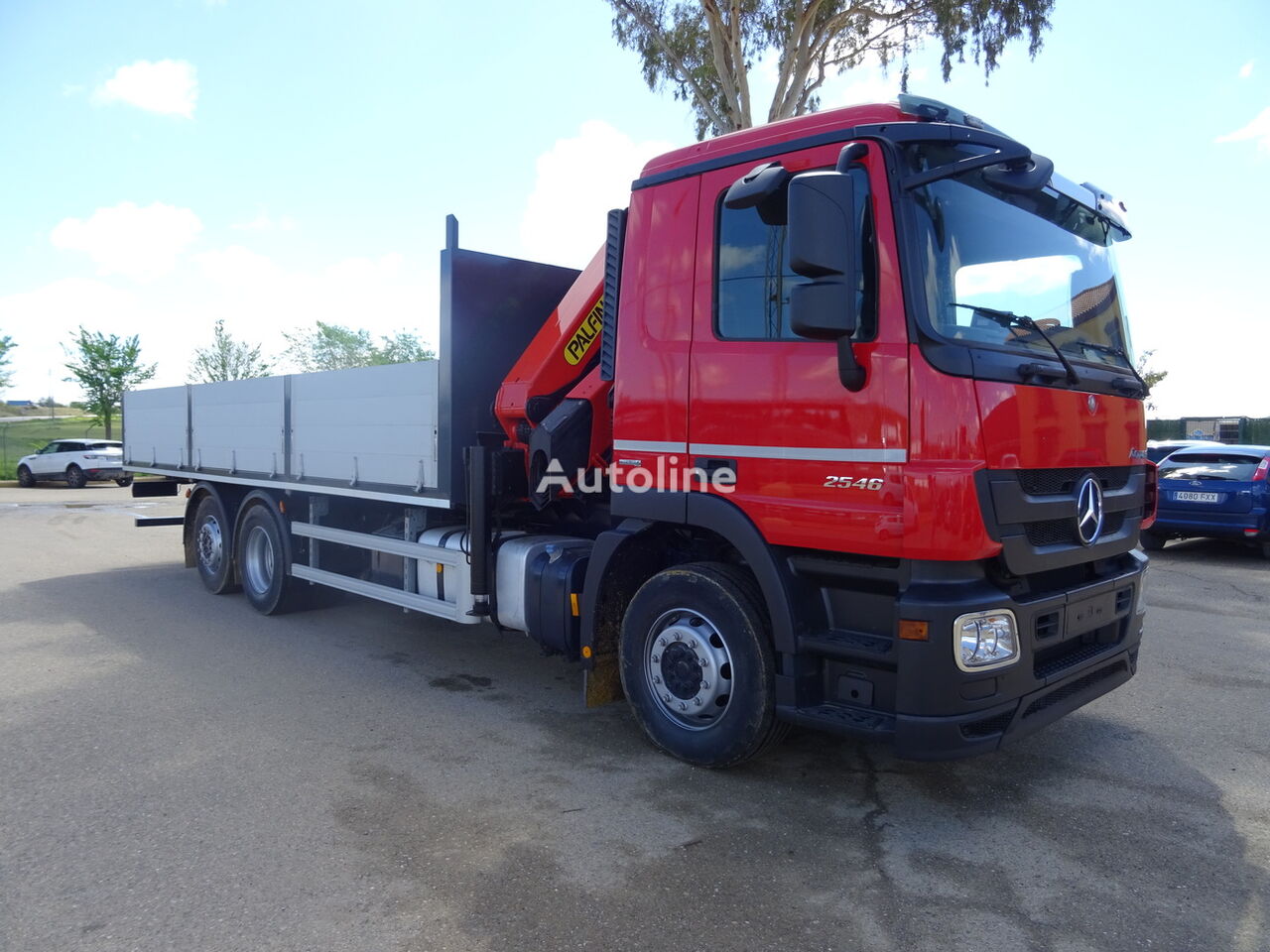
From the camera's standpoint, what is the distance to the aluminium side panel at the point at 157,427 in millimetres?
9250

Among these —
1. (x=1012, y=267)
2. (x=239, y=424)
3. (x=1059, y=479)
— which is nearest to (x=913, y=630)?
(x=1059, y=479)

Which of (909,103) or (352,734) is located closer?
(909,103)

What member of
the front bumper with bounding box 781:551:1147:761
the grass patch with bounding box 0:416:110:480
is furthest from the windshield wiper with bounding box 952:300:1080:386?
the grass patch with bounding box 0:416:110:480

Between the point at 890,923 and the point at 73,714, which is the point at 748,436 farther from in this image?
the point at 73,714

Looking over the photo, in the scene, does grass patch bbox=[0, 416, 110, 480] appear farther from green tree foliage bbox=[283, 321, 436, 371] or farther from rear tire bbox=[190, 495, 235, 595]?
rear tire bbox=[190, 495, 235, 595]

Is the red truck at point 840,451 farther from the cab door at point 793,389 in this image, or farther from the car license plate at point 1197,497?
the car license plate at point 1197,497

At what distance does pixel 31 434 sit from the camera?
5084cm

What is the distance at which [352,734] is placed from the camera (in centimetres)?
484

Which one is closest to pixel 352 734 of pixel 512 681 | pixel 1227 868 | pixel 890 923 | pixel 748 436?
pixel 512 681

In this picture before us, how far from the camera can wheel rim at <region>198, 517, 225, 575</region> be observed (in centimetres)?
875

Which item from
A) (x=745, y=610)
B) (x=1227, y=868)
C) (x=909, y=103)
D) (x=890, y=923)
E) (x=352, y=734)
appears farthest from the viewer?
(x=352, y=734)

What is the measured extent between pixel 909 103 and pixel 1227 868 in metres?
3.23

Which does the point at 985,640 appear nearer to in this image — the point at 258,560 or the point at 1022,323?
the point at 1022,323

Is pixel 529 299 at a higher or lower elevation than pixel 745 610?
higher
